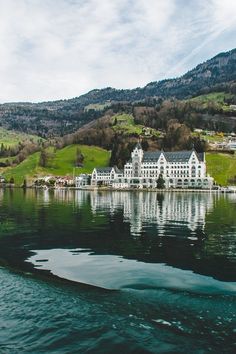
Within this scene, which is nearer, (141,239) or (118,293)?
(118,293)

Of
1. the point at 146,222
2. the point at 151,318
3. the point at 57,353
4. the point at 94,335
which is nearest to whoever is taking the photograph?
the point at 57,353

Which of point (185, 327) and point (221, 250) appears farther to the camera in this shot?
point (221, 250)

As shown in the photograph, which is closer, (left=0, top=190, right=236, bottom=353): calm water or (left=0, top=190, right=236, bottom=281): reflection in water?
(left=0, top=190, right=236, bottom=353): calm water

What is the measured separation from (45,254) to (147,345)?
21.3m

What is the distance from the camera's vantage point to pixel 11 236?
47531mm

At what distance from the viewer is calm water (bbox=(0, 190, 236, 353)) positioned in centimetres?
1841

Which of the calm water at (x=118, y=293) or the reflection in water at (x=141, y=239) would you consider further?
the reflection in water at (x=141, y=239)

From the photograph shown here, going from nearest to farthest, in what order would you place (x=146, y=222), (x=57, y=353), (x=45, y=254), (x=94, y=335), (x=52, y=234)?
1. (x=57, y=353)
2. (x=94, y=335)
3. (x=45, y=254)
4. (x=52, y=234)
5. (x=146, y=222)

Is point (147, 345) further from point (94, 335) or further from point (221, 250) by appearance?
point (221, 250)

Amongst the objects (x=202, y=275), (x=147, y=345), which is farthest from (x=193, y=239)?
(x=147, y=345)

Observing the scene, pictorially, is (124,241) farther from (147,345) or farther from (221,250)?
(147,345)

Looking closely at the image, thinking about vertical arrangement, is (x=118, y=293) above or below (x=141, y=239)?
below

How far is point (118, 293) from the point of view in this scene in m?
25.5

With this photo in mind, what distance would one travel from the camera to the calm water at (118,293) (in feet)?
60.4
